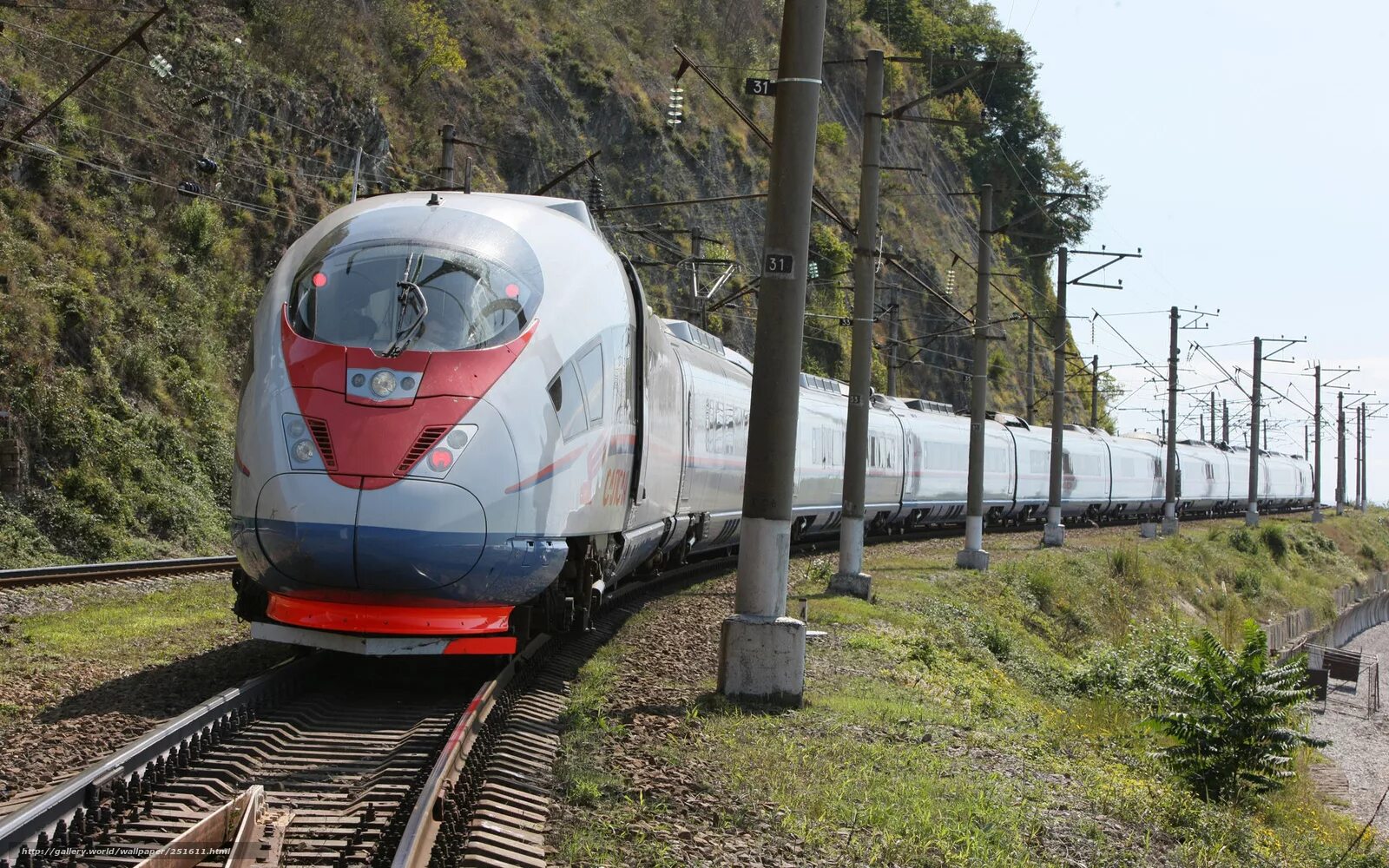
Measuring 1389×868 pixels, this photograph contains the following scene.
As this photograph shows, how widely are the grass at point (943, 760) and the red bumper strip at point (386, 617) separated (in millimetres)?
875

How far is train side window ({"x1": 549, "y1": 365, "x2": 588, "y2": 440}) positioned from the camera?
928cm

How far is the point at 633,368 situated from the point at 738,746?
4268 mm

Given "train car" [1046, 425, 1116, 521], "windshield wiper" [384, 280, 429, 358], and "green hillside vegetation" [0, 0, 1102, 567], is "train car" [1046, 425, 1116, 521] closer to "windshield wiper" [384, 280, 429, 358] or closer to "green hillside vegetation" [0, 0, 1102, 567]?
"green hillside vegetation" [0, 0, 1102, 567]

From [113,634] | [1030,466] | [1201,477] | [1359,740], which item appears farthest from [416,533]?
[1201,477]

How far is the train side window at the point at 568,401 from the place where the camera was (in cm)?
928

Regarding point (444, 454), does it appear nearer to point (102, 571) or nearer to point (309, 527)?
point (309, 527)

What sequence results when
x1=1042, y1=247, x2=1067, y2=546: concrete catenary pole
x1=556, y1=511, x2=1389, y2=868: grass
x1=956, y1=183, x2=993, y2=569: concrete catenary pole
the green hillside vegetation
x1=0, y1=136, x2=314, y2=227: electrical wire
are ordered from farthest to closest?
1. x1=1042, y1=247, x2=1067, y2=546: concrete catenary pole
2. x1=0, y1=136, x2=314, y2=227: electrical wire
3. x1=956, y1=183, x2=993, y2=569: concrete catenary pole
4. the green hillside vegetation
5. x1=556, y1=511, x2=1389, y2=868: grass

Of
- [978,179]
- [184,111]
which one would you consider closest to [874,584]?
[184,111]

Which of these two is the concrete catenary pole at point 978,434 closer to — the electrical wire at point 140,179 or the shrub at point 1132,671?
the shrub at point 1132,671

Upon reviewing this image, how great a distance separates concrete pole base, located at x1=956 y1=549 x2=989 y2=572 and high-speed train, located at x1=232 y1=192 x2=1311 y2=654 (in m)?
14.8

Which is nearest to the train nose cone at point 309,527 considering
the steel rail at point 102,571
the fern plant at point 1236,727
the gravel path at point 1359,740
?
the steel rail at point 102,571

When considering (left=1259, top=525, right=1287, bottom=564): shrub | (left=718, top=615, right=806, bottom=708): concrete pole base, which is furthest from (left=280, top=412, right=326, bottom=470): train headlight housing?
(left=1259, top=525, right=1287, bottom=564): shrub

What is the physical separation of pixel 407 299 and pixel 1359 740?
2646cm

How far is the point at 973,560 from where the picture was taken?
985 inches
